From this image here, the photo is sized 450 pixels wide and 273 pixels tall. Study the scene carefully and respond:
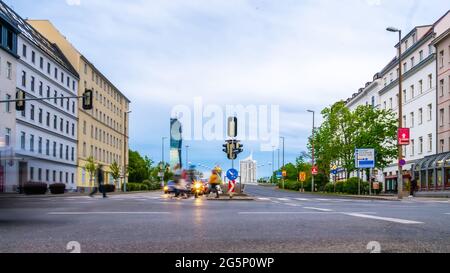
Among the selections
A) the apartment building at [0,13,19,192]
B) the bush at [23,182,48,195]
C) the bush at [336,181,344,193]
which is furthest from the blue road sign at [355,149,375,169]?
the bush at [23,182,48,195]

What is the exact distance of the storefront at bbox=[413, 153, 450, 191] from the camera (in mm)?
50375

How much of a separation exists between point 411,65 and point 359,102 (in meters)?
29.7

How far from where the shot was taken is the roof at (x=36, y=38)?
194 ft

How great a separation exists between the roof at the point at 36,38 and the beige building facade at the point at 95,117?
166 centimetres

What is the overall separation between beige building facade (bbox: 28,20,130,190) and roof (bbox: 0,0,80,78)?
1.66 meters

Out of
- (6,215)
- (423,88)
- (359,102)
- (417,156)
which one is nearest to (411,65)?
(423,88)

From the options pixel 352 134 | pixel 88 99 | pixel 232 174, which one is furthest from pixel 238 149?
pixel 352 134

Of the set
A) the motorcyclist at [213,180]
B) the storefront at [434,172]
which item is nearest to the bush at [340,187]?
the storefront at [434,172]

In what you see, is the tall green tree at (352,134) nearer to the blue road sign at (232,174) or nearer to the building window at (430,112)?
the building window at (430,112)

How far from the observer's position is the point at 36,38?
67.8m

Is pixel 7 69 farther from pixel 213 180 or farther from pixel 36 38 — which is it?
pixel 213 180

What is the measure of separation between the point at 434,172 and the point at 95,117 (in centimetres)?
5150

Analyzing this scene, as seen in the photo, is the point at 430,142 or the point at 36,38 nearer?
the point at 430,142

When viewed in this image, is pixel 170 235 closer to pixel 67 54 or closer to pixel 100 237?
A: pixel 100 237
